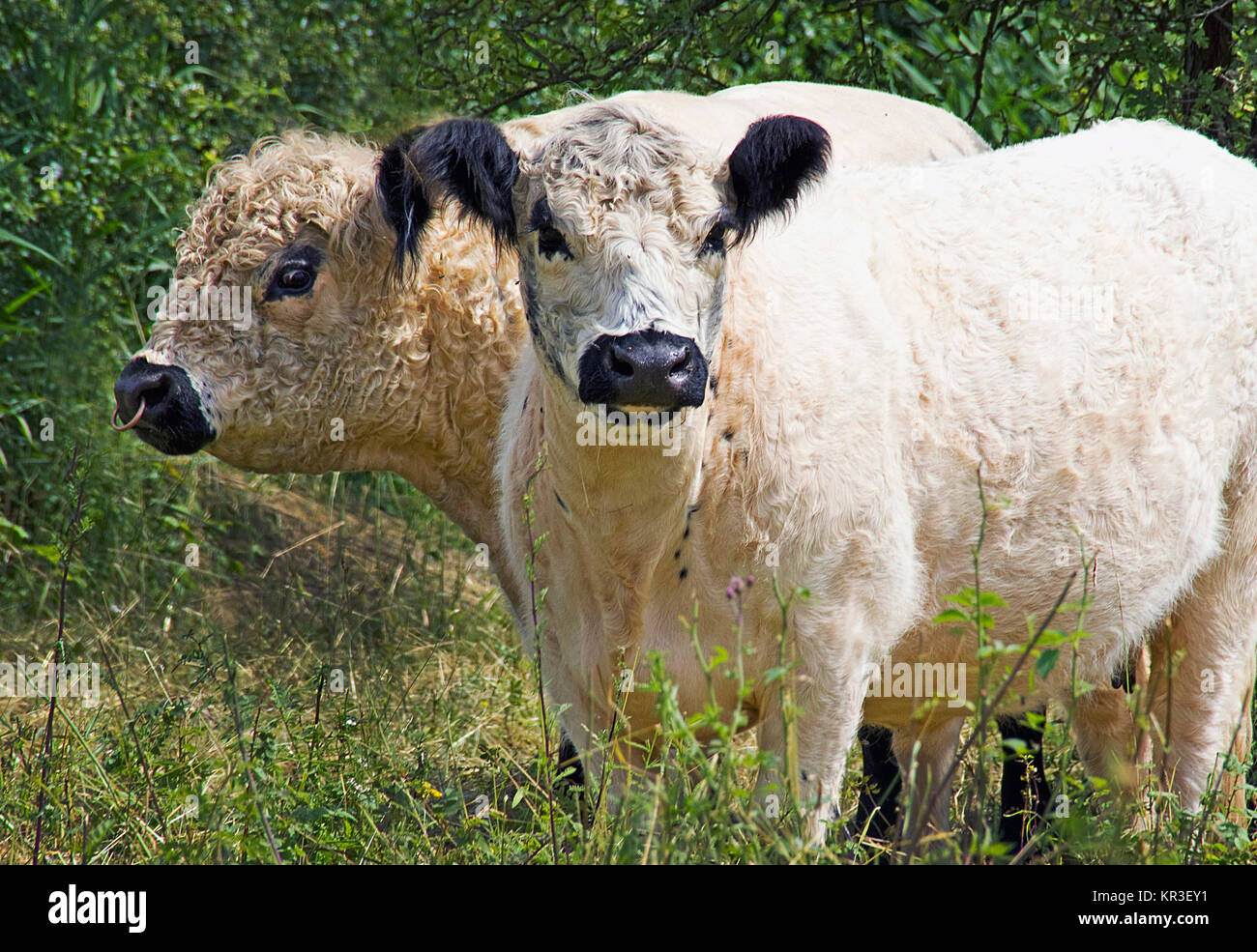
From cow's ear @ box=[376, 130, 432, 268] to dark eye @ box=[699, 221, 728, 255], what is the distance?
1.29 meters

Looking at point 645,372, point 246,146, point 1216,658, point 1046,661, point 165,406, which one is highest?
point 246,146

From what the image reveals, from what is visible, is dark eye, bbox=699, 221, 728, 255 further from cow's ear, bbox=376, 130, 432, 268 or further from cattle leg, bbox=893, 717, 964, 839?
cattle leg, bbox=893, 717, 964, 839

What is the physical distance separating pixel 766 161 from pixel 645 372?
85cm

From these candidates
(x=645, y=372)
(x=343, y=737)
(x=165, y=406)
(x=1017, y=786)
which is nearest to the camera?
(x=645, y=372)

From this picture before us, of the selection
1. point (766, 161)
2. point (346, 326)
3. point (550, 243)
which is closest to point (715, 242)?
point (766, 161)

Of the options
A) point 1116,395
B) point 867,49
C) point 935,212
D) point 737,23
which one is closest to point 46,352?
point 737,23

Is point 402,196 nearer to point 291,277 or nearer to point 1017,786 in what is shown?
point 291,277

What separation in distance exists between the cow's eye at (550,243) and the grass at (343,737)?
1130 millimetres

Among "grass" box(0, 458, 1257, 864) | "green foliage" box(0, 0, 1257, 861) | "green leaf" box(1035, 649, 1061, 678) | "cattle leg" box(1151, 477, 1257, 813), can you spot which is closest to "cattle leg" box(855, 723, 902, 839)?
"grass" box(0, 458, 1257, 864)

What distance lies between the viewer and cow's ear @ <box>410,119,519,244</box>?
367 cm

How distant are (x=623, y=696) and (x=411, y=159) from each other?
1574 millimetres

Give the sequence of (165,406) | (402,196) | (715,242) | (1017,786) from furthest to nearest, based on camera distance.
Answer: (1017,786), (165,406), (402,196), (715,242)

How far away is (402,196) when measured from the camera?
4.69 meters

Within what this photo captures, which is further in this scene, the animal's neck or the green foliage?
the green foliage
